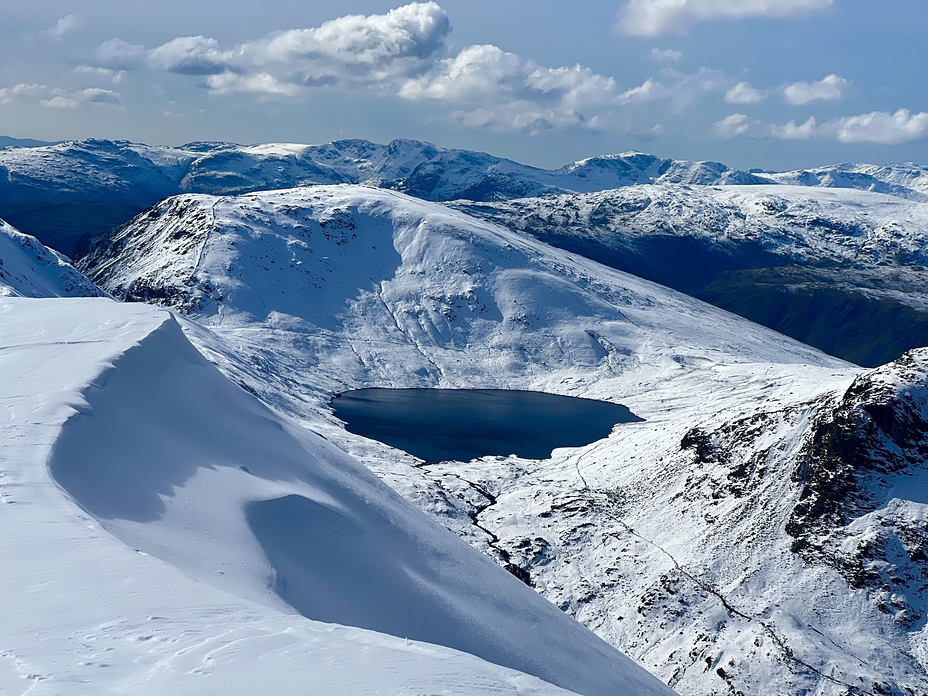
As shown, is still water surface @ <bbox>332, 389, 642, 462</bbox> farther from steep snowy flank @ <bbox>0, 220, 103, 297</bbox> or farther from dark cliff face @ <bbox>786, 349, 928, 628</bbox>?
steep snowy flank @ <bbox>0, 220, 103, 297</bbox>

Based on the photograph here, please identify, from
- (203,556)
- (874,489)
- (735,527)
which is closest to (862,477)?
(874,489)

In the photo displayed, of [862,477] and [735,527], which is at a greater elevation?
[862,477]

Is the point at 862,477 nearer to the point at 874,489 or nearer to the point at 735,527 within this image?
the point at 874,489

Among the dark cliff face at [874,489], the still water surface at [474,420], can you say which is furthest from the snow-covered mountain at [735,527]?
the still water surface at [474,420]

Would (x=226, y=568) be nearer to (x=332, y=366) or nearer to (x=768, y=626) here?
(x=768, y=626)

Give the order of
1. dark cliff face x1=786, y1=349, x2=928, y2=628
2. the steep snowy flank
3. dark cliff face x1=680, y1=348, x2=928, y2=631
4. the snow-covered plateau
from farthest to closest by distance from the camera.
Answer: the steep snowy flank → dark cliff face x1=680, y1=348, x2=928, y2=631 → dark cliff face x1=786, y1=349, x2=928, y2=628 → the snow-covered plateau

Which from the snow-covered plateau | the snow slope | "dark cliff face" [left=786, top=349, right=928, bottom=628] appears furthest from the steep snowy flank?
"dark cliff face" [left=786, top=349, right=928, bottom=628]

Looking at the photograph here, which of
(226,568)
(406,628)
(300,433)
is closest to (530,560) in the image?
(300,433)
